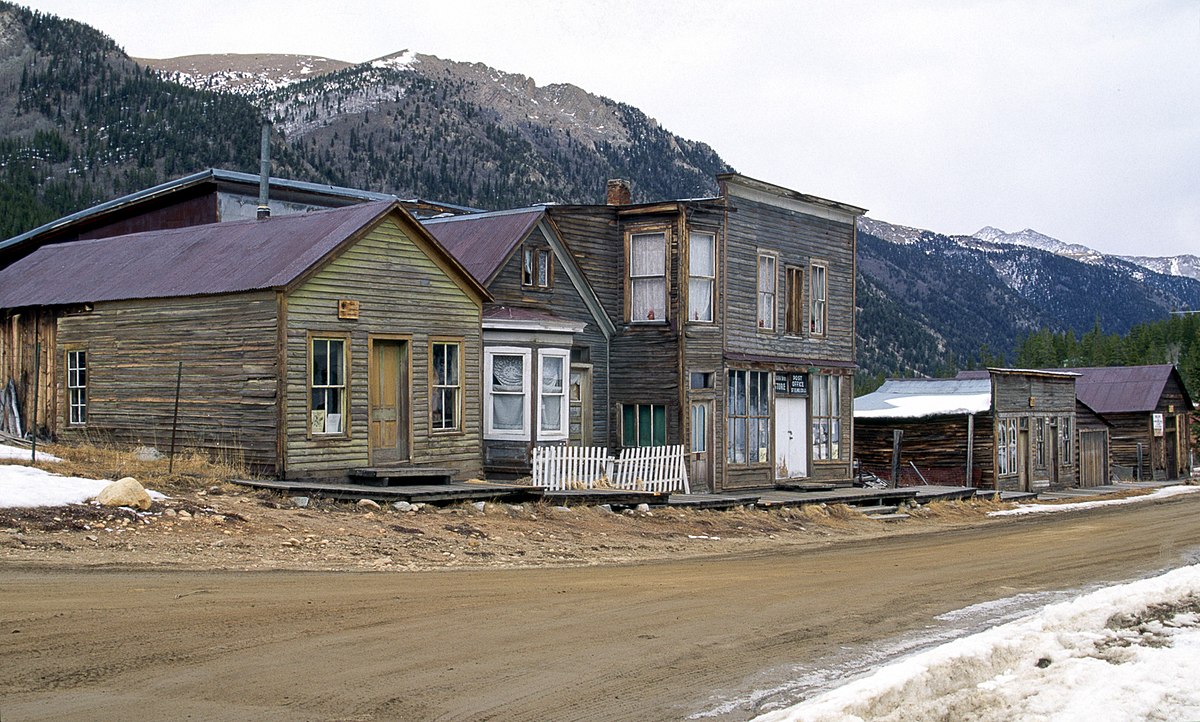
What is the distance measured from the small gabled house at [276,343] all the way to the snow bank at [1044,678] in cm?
1290

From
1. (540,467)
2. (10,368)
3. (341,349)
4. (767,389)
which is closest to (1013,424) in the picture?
(767,389)

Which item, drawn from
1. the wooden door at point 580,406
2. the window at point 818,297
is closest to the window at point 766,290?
the window at point 818,297

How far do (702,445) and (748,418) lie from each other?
83.5 inches

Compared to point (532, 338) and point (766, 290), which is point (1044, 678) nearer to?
point (532, 338)

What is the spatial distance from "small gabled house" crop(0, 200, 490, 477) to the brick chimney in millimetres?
8958

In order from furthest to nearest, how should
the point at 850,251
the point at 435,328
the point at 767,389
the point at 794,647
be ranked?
1. the point at 850,251
2. the point at 767,389
3. the point at 435,328
4. the point at 794,647

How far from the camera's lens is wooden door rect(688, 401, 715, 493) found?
96.5 feet

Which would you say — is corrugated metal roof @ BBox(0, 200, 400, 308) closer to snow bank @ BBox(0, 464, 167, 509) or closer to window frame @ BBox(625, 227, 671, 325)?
snow bank @ BBox(0, 464, 167, 509)

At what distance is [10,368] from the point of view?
2559 cm

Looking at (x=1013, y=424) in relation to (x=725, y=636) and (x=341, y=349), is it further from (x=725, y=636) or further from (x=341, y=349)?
(x=725, y=636)

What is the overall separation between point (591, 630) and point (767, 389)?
828 inches

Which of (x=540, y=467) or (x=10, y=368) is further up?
(x=10, y=368)

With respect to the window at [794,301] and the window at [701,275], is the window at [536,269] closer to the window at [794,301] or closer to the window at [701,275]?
the window at [701,275]

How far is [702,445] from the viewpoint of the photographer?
29.6 m
